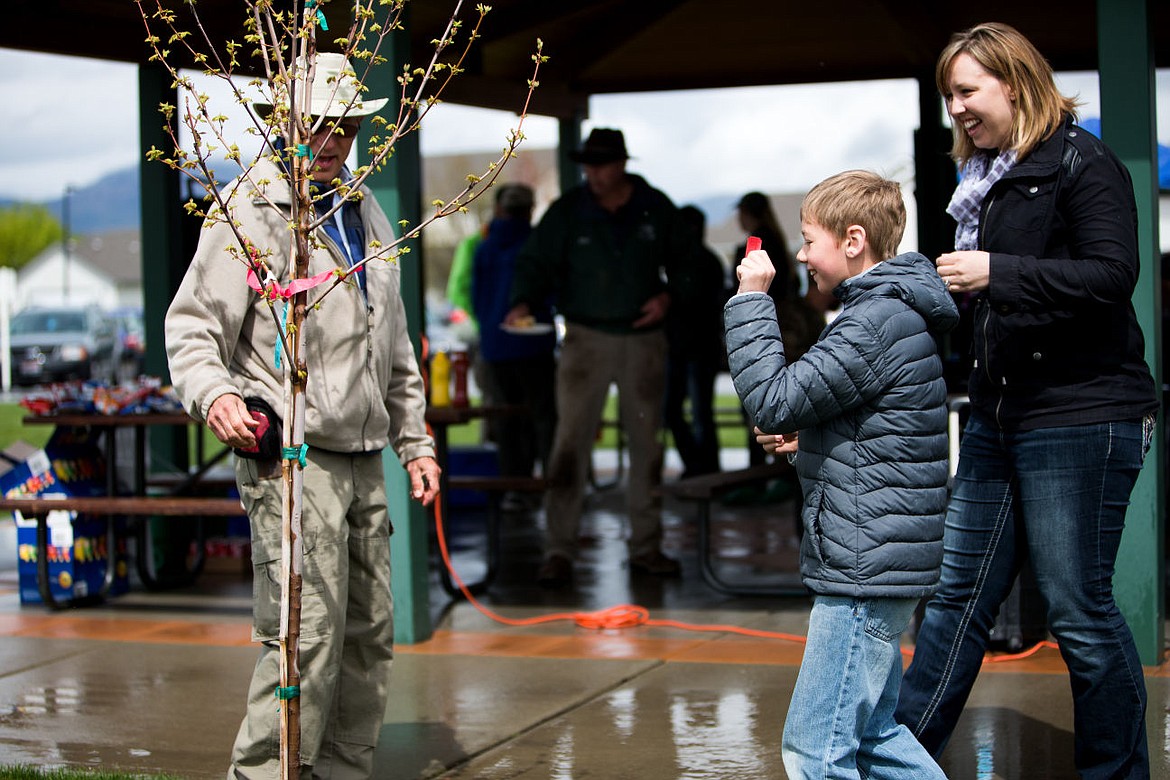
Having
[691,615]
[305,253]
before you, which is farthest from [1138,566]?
[305,253]

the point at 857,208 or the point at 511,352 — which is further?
the point at 511,352

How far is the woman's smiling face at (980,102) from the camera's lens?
360 cm

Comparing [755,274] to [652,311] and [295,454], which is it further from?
[652,311]

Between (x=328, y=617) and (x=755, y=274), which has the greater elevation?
(x=755, y=274)

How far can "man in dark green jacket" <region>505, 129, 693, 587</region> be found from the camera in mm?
7693

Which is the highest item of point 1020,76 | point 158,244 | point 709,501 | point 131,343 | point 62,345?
point 131,343

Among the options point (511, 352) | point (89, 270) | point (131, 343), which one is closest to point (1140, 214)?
point (511, 352)

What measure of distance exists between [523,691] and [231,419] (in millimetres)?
2212

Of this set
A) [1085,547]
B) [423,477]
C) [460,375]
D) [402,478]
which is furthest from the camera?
[460,375]

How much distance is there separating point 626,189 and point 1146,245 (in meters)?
3.15

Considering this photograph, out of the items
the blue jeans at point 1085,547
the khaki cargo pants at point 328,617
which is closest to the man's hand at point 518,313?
the khaki cargo pants at point 328,617

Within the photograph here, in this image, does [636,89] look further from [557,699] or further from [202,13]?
[557,699]

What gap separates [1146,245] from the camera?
531 centimetres

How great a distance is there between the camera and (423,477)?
4102 millimetres
